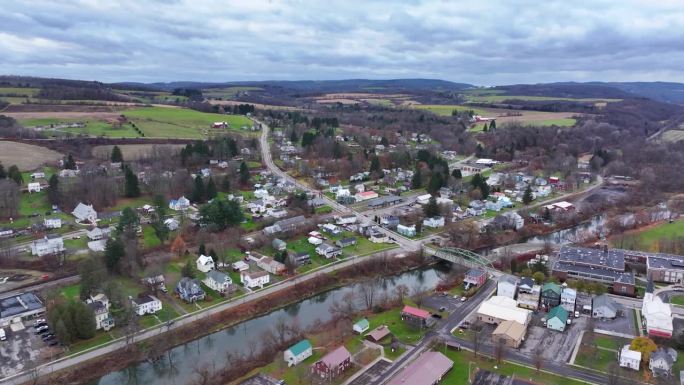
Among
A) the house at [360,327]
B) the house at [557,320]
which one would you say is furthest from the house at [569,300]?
the house at [360,327]

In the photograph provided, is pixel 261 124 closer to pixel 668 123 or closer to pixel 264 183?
pixel 264 183

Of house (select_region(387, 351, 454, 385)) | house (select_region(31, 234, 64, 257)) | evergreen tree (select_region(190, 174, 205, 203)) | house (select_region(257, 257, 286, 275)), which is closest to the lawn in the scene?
house (select_region(387, 351, 454, 385))

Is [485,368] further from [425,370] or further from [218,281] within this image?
[218,281]

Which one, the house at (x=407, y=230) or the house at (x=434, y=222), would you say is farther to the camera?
the house at (x=434, y=222)

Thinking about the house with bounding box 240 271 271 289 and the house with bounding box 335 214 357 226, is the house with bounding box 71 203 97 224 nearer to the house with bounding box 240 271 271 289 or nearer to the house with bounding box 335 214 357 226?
the house with bounding box 240 271 271 289

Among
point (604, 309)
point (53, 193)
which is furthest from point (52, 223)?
point (604, 309)

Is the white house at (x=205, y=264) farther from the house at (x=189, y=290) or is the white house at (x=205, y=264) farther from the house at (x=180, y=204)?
the house at (x=180, y=204)

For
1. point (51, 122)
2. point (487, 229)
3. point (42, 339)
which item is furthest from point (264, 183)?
point (51, 122)
